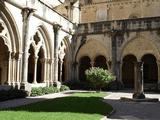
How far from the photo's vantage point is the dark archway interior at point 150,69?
2710 centimetres

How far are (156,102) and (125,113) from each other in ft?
15.2

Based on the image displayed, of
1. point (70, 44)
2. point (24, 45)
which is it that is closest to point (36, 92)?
point (24, 45)

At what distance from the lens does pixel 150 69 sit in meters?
27.4

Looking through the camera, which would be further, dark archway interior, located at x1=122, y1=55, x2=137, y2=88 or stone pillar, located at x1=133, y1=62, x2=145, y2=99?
dark archway interior, located at x1=122, y1=55, x2=137, y2=88

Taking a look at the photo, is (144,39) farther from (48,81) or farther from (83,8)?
(83,8)

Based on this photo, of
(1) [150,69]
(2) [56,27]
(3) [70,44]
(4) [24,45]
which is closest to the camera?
(4) [24,45]

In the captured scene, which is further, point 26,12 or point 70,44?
point 70,44

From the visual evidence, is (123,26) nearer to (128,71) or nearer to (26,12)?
(128,71)

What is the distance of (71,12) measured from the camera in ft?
100

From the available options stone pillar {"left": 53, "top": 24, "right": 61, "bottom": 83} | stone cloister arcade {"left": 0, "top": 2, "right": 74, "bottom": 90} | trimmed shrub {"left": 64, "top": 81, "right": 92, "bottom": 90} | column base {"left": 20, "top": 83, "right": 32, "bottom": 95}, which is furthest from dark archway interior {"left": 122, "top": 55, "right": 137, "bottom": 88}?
column base {"left": 20, "top": 83, "right": 32, "bottom": 95}

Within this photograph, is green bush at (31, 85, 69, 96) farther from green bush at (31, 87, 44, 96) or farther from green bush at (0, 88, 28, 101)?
green bush at (0, 88, 28, 101)

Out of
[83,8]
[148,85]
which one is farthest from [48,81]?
[83,8]

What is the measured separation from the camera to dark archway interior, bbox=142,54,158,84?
2710 centimetres

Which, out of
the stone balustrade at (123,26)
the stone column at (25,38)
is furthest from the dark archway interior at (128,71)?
the stone column at (25,38)
